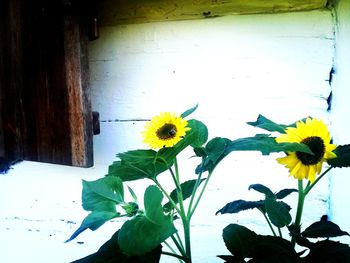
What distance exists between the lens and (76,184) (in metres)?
1.21

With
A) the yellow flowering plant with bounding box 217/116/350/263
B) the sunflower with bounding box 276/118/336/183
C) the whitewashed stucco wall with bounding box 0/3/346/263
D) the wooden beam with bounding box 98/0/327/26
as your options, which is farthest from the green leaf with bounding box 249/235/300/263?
the wooden beam with bounding box 98/0/327/26

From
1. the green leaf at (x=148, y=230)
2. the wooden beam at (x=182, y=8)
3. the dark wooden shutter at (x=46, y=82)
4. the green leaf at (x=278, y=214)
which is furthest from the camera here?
the wooden beam at (x=182, y=8)

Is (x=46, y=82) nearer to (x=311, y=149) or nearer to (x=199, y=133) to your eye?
(x=199, y=133)

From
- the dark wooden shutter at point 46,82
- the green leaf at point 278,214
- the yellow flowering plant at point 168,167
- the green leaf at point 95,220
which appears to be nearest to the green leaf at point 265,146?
the yellow flowering plant at point 168,167

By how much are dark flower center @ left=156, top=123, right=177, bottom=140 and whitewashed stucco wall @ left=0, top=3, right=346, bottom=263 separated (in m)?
0.45

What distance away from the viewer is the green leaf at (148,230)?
0.54m

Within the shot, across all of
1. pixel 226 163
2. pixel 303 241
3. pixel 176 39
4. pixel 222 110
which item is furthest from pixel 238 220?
pixel 176 39

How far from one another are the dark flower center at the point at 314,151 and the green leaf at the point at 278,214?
10 centimetres

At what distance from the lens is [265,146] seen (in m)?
0.58

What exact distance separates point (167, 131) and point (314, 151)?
0.24 m

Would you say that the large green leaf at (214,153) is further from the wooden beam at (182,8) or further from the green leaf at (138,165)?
the wooden beam at (182,8)

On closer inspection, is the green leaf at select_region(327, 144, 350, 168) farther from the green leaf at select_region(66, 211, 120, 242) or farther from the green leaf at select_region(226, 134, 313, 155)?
the green leaf at select_region(66, 211, 120, 242)

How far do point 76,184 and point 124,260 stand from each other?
2.10ft

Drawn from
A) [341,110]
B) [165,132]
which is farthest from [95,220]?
[341,110]
